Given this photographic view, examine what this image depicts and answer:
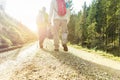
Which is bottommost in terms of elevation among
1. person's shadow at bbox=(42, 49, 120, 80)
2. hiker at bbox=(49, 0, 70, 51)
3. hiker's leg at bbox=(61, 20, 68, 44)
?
person's shadow at bbox=(42, 49, 120, 80)

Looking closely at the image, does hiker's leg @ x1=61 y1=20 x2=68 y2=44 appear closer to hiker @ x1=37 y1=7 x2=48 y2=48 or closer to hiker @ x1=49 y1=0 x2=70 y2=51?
hiker @ x1=49 y1=0 x2=70 y2=51

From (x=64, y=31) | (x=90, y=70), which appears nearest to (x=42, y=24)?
(x=64, y=31)

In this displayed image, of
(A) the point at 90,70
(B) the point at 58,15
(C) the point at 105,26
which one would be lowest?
(A) the point at 90,70

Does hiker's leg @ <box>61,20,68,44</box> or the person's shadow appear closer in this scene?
the person's shadow

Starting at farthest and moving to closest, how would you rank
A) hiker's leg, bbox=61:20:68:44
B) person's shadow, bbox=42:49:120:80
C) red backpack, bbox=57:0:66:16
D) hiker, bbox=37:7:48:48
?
hiker, bbox=37:7:48:48 < hiker's leg, bbox=61:20:68:44 < red backpack, bbox=57:0:66:16 < person's shadow, bbox=42:49:120:80

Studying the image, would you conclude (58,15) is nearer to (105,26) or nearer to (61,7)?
(61,7)

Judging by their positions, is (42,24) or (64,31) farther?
(42,24)

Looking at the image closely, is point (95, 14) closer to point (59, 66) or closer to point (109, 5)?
point (109, 5)

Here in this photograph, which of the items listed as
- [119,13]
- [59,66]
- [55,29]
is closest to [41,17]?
[55,29]

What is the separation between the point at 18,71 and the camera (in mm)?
5816

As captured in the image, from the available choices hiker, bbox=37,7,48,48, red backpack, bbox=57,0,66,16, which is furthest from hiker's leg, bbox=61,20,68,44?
hiker, bbox=37,7,48,48

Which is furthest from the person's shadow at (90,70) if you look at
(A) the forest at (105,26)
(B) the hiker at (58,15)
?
(A) the forest at (105,26)

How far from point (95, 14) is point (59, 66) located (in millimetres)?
50105

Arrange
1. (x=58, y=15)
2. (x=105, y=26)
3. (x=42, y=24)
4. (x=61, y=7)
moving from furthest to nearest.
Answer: (x=105, y=26), (x=42, y=24), (x=58, y=15), (x=61, y=7)
